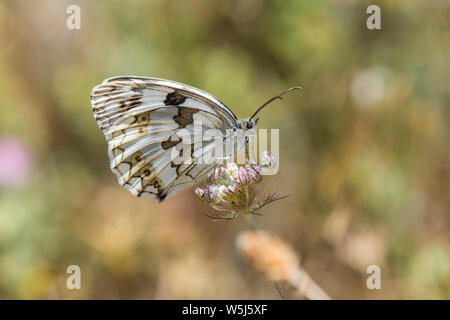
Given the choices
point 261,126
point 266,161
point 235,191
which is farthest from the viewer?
point 261,126

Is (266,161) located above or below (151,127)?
below

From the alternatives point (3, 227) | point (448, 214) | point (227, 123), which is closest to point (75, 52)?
point (3, 227)

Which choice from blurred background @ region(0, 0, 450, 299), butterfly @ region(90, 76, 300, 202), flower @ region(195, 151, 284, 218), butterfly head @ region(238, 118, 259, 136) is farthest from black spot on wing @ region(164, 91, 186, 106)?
blurred background @ region(0, 0, 450, 299)

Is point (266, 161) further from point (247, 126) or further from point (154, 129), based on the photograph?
point (154, 129)

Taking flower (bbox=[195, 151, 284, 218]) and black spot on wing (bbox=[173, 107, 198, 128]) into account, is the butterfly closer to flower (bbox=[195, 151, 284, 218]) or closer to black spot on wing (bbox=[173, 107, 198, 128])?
black spot on wing (bbox=[173, 107, 198, 128])

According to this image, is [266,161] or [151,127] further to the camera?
[151,127]

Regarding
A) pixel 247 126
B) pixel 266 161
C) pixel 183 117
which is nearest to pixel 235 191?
pixel 266 161
